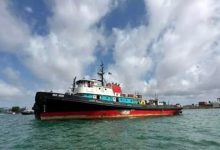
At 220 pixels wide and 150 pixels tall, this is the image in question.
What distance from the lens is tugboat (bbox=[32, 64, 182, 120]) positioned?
38094 millimetres

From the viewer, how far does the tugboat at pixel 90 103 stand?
125 ft

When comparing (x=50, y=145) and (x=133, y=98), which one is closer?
(x=50, y=145)

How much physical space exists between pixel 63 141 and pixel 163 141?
6.63m

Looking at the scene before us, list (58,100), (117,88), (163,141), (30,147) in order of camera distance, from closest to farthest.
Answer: (30,147) → (163,141) → (58,100) → (117,88)

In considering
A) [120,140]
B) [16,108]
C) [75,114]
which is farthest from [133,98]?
[16,108]

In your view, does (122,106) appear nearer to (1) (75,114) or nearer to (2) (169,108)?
(1) (75,114)

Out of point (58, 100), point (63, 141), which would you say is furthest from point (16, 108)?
point (63, 141)

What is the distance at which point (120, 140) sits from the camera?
19.1 m

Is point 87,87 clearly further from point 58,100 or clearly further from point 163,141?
point 163,141

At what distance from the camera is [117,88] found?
156 feet

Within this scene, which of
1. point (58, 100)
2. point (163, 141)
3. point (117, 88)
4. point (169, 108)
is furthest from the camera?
point (169, 108)

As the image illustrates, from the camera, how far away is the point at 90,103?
39.0m

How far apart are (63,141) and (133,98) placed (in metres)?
31.6

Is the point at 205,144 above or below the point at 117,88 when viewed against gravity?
below
